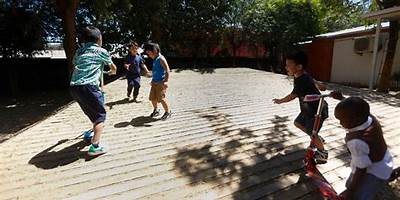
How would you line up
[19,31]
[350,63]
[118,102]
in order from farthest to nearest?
1. [350,63]
2. [19,31]
3. [118,102]

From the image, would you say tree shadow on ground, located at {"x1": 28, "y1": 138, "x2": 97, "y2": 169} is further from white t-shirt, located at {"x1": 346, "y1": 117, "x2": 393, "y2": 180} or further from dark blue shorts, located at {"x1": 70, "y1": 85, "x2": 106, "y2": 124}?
white t-shirt, located at {"x1": 346, "y1": 117, "x2": 393, "y2": 180}

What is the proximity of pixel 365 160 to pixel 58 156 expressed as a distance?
340cm

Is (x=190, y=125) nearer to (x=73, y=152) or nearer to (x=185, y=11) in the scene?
(x=73, y=152)

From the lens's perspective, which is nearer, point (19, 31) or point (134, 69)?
point (134, 69)

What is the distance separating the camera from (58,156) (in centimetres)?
398

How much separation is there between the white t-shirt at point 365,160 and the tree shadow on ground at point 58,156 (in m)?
2.95

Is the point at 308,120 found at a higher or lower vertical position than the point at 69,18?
lower

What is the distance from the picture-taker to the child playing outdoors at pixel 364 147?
8.20 ft

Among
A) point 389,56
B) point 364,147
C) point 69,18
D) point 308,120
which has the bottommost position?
point 308,120

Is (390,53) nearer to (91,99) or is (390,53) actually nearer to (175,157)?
(175,157)

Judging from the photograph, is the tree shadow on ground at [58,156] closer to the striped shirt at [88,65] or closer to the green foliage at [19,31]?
the striped shirt at [88,65]

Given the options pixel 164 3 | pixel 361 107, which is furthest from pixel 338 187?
pixel 164 3

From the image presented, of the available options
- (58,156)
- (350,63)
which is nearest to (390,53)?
(350,63)

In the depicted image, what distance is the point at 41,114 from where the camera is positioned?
1185 centimetres
